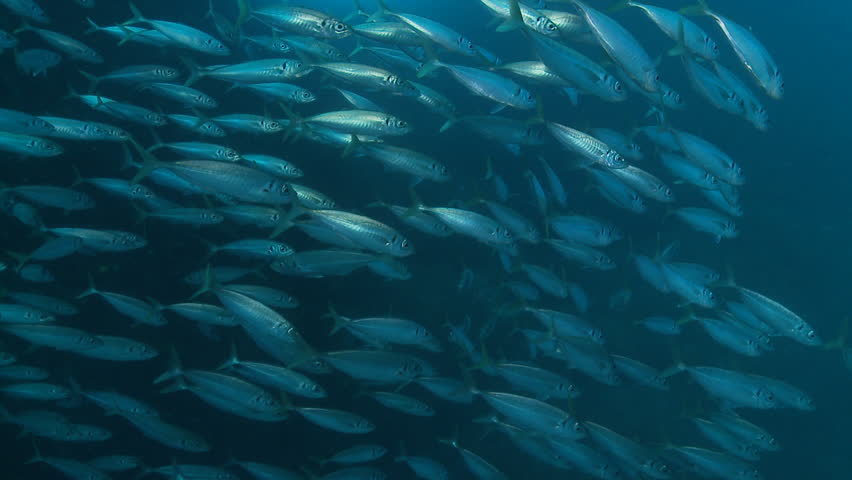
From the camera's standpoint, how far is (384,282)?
7426mm

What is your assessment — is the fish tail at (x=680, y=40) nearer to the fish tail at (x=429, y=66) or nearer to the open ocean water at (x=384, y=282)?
the open ocean water at (x=384, y=282)

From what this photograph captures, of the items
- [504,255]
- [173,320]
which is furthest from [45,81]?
[504,255]

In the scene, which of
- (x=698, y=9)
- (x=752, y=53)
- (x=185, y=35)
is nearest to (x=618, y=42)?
(x=698, y=9)

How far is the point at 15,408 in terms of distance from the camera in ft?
19.6

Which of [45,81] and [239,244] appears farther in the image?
[45,81]

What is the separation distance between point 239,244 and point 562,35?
12.4ft

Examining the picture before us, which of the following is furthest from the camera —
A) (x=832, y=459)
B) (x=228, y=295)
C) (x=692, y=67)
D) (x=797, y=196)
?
(x=797, y=196)

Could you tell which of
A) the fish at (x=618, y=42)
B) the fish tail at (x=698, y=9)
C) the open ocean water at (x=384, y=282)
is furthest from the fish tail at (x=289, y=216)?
the fish tail at (x=698, y=9)

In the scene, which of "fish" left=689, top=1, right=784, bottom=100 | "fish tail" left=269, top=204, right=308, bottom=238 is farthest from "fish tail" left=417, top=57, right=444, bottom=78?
"fish" left=689, top=1, right=784, bottom=100

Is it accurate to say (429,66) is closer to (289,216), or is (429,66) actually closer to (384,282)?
(289,216)

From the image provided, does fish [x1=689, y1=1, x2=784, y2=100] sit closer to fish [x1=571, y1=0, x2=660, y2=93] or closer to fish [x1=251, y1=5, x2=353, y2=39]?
fish [x1=571, y1=0, x2=660, y2=93]

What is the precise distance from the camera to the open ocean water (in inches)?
217

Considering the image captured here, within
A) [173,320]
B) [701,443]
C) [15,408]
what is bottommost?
[15,408]

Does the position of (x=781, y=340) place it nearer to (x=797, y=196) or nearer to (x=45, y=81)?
(x=797, y=196)
